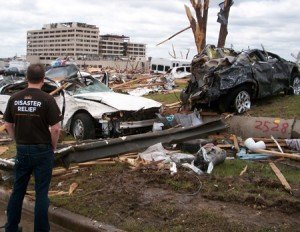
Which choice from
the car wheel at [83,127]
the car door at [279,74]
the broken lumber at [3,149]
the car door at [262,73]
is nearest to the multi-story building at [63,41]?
the car door at [279,74]

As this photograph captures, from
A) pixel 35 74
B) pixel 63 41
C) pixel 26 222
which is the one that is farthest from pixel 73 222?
pixel 63 41

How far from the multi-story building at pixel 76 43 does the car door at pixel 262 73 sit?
322ft

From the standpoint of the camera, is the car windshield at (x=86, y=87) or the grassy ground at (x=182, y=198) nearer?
the grassy ground at (x=182, y=198)

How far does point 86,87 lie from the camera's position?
1205 centimetres

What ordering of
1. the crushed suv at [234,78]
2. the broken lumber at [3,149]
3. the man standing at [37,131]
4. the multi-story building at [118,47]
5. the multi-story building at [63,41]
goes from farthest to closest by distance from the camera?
the multi-story building at [118,47] → the multi-story building at [63,41] → the crushed suv at [234,78] → the broken lumber at [3,149] → the man standing at [37,131]

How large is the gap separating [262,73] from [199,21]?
879cm

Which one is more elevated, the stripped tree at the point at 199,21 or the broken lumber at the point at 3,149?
the stripped tree at the point at 199,21

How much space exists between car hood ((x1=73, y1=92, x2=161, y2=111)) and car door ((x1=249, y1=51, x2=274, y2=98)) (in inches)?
145

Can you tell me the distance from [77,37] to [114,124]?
10934 cm

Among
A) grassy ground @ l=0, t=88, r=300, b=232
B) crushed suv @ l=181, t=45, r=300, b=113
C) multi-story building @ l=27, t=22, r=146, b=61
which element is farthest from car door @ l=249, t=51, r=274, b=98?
multi-story building @ l=27, t=22, r=146, b=61

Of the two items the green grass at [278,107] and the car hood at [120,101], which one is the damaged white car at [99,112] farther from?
the green grass at [278,107]

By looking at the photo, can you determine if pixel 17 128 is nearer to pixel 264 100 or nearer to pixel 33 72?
pixel 33 72

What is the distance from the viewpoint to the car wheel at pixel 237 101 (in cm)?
1243

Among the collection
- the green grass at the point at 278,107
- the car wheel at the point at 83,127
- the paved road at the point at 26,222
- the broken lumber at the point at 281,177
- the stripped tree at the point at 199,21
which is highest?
the stripped tree at the point at 199,21
